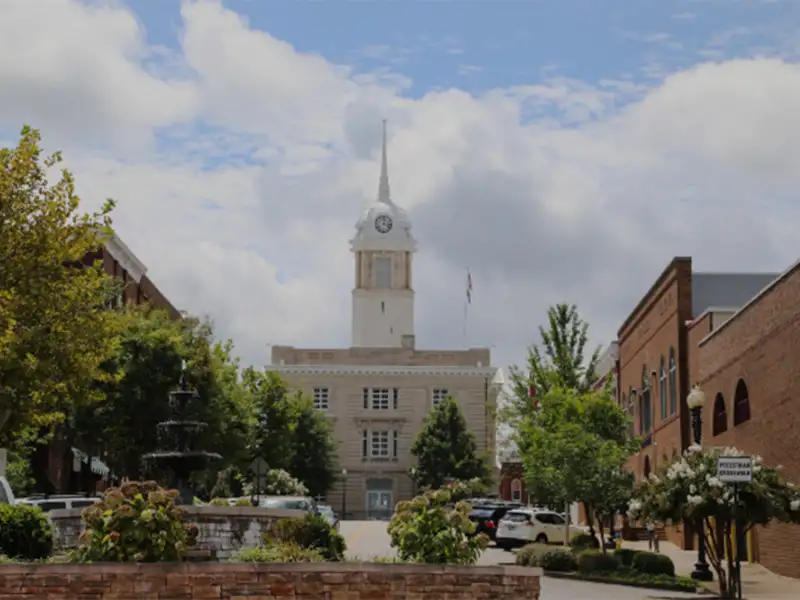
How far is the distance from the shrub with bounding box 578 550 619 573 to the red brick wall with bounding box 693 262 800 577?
452 centimetres

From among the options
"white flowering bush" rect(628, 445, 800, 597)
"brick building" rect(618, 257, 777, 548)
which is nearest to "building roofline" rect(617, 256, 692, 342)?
"brick building" rect(618, 257, 777, 548)

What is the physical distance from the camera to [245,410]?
56281 mm

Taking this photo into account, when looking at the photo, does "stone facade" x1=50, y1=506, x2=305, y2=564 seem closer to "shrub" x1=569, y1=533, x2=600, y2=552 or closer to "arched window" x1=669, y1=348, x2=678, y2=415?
"shrub" x1=569, y1=533, x2=600, y2=552

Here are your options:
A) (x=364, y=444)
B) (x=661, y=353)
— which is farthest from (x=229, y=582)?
(x=364, y=444)

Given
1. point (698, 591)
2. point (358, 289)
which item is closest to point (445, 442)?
point (358, 289)

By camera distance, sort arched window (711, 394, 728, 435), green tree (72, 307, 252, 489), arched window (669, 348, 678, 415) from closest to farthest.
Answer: arched window (711, 394, 728, 435)
green tree (72, 307, 252, 489)
arched window (669, 348, 678, 415)

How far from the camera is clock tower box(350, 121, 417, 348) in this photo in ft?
363

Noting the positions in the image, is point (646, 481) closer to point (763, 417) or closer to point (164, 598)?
point (763, 417)

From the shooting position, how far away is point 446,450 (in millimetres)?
91312

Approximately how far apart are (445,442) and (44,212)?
67.5 metres

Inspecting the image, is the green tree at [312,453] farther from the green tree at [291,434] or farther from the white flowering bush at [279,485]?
the white flowering bush at [279,485]

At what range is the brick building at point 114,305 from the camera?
56.3 meters

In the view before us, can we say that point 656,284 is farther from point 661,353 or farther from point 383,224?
point 383,224

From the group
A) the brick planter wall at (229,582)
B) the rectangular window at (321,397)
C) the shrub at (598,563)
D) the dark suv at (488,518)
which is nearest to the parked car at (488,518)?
the dark suv at (488,518)
